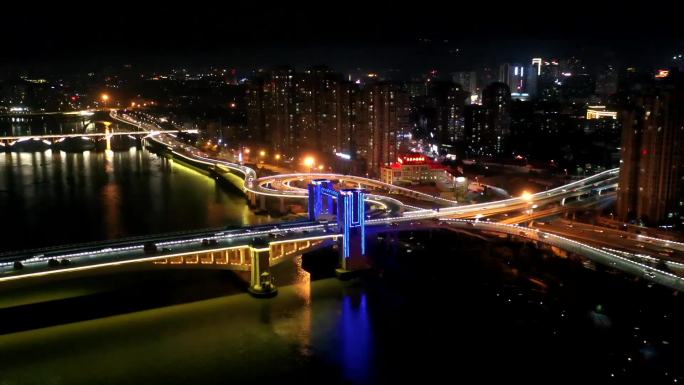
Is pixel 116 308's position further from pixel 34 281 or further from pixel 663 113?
pixel 663 113

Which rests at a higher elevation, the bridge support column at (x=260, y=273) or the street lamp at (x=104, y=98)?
the street lamp at (x=104, y=98)

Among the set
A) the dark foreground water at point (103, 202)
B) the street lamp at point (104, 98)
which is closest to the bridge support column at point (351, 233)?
the dark foreground water at point (103, 202)

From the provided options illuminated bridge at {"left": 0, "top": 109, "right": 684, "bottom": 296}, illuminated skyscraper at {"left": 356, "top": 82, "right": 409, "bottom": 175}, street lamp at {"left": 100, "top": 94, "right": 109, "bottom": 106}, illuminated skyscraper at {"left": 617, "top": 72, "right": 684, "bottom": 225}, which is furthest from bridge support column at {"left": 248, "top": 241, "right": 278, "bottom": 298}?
street lamp at {"left": 100, "top": 94, "right": 109, "bottom": 106}

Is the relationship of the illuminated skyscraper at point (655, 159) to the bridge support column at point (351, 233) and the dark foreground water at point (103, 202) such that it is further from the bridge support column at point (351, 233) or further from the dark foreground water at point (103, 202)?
the dark foreground water at point (103, 202)

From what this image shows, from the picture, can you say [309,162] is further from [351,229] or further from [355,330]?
[355,330]

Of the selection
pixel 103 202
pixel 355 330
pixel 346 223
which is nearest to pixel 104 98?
pixel 103 202

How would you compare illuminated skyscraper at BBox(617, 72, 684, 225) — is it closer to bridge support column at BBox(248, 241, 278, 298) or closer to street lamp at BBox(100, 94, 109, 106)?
bridge support column at BBox(248, 241, 278, 298)

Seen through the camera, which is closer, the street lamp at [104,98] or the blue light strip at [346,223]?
the blue light strip at [346,223]
